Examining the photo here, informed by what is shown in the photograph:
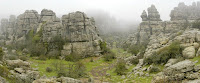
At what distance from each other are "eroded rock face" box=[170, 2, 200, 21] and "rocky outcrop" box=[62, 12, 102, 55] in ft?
253

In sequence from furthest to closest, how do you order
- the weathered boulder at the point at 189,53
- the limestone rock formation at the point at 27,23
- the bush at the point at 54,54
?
1. the limestone rock formation at the point at 27,23
2. the bush at the point at 54,54
3. the weathered boulder at the point at 189,53

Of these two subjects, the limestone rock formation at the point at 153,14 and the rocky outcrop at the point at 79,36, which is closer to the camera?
the rocky outcrop at the point at 79,36

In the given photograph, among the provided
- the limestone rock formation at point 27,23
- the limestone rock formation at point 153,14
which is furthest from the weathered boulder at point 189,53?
the limestone rock formation at point 153,14

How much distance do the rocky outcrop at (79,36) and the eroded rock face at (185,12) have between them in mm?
76964

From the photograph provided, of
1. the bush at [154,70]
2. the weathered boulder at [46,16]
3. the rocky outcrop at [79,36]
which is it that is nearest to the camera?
the bush at [154,70]

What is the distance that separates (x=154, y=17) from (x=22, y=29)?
83.9m

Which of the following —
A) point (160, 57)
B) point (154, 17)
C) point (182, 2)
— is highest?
point (182, 2)

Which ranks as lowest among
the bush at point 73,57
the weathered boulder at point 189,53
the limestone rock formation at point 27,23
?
the bush at point 73,57

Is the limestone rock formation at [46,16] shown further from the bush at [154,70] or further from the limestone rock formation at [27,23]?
the bush at [154,70]

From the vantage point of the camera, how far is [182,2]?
11944 centimetres

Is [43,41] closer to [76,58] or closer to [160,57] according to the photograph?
[76,58]

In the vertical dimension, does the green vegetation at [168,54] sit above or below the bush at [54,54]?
above

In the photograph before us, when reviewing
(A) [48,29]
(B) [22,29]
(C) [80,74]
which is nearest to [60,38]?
(A) [48,29]

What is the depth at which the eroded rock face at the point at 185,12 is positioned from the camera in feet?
353
